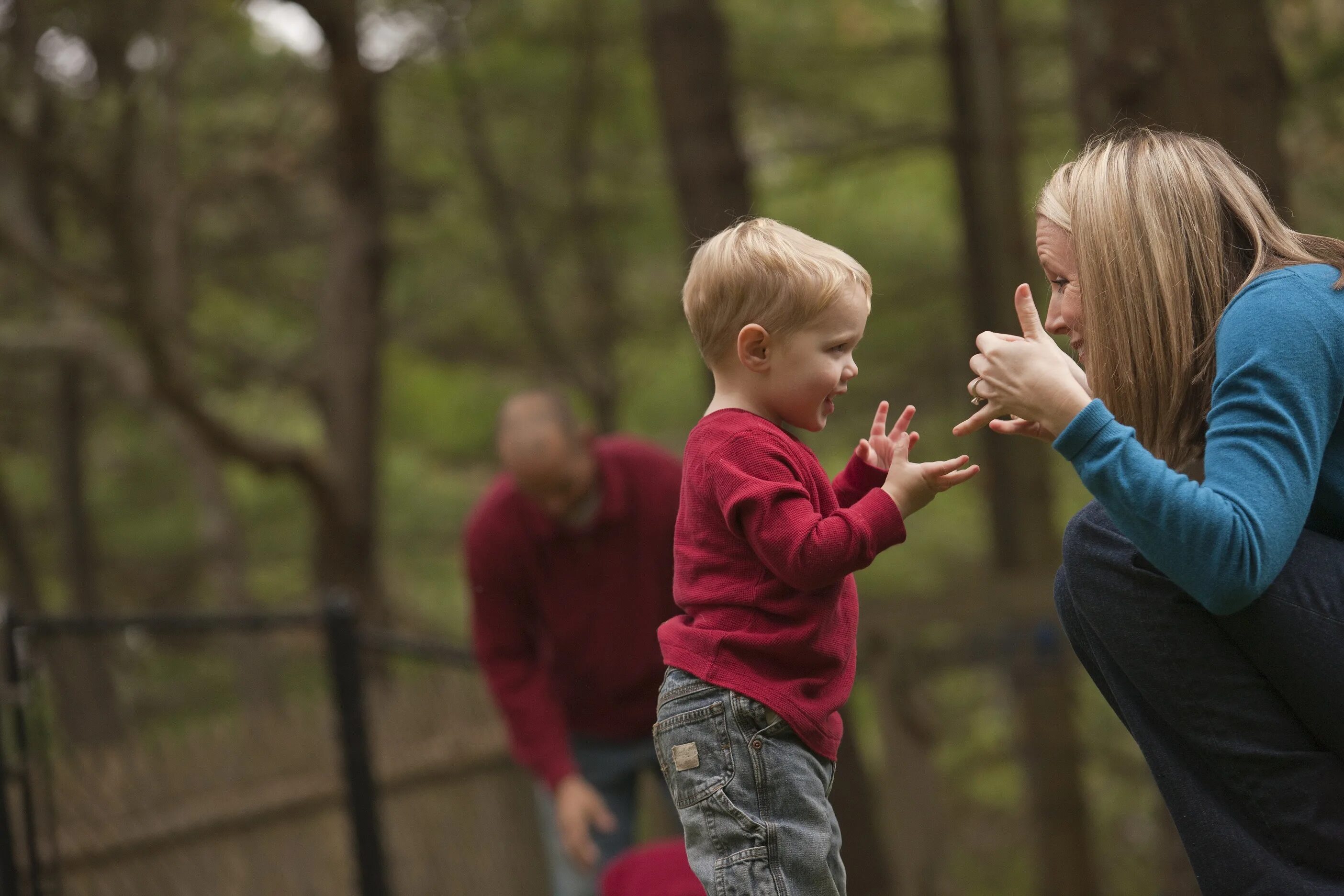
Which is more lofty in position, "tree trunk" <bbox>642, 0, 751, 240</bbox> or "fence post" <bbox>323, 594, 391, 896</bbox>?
"tree trunk" <bbox>642, 0, 751, 240</bbox>

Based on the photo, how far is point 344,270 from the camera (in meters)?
8.33

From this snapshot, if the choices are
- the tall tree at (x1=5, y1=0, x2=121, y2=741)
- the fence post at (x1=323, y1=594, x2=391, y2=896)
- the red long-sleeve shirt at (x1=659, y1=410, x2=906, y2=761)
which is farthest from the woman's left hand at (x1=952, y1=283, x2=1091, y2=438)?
the tall tree at (x1=5, y1=0, x2=121, y2=741)

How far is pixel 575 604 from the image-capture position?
12.8ft

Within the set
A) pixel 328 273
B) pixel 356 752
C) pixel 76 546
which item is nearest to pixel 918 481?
pixel 356 752

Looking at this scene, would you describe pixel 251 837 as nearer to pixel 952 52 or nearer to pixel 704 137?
pixel 704 137

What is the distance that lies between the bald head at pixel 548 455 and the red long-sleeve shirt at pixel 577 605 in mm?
69

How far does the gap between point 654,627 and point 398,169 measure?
26.6 ft

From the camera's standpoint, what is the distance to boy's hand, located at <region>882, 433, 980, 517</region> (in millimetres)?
1955

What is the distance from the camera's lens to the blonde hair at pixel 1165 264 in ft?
6.42

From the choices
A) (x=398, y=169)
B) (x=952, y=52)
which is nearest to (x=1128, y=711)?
(x=952, y=52)

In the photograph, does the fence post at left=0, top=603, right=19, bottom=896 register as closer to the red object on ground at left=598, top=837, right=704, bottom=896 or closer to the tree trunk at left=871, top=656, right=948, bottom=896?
the red object on ground at left=598, top=837, right=704, bottom=896

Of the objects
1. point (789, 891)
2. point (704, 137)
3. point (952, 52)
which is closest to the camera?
point (789, 891)

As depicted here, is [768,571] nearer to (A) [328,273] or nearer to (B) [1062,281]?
(B) [1062,281]

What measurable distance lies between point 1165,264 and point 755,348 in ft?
1.91
